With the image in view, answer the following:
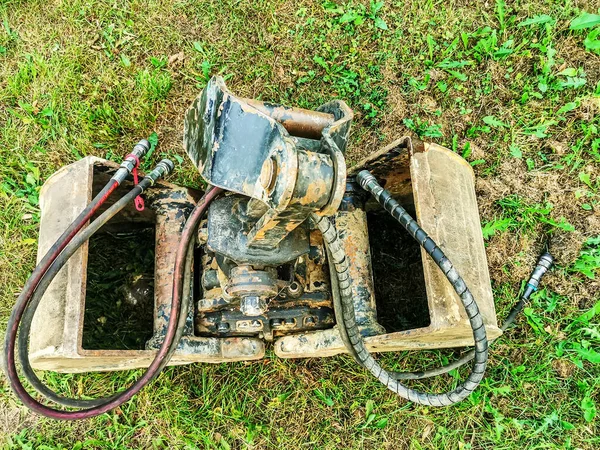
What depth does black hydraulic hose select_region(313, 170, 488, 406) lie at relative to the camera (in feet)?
6.13

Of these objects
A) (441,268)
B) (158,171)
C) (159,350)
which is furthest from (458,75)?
(159,350)

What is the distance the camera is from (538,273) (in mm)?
2711

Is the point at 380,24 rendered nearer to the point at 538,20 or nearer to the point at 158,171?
the point at 538,20

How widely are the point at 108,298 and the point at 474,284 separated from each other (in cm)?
169

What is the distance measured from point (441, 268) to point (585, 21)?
72.4 inches

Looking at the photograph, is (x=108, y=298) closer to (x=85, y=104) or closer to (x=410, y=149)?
(x=85, y=104)

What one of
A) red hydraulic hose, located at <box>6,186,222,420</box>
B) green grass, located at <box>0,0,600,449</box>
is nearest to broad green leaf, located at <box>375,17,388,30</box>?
green grass, located at <box>0,0,600,449</box>

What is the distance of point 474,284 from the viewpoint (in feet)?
6.88

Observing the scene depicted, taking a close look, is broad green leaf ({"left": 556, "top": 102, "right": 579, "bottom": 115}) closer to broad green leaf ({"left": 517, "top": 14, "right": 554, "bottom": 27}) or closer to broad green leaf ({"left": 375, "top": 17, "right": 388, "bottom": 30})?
broad green leaf ({"left": 517, "top": 14, "right": 554, "bottom": 27})

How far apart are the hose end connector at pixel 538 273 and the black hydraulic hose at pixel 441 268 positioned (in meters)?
0.86

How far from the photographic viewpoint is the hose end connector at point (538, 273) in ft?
8.83

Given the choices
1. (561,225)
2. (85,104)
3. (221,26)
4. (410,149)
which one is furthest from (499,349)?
(85,104)

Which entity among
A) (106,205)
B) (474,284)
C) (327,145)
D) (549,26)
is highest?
(549,26)

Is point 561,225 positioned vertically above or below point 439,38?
below
